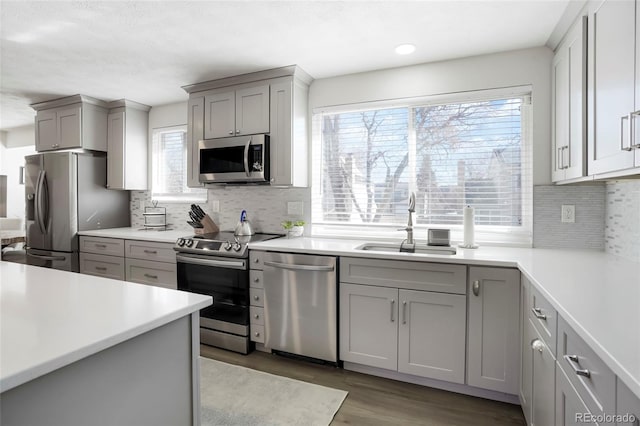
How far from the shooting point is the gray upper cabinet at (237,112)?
3.06m

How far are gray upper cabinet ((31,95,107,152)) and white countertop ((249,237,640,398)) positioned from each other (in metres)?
2.60

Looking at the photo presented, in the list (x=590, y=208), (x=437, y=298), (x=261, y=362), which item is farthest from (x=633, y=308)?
(x=261, y=362)

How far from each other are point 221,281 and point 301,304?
746 millimetres

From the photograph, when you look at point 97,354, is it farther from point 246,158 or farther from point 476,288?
point 246,158

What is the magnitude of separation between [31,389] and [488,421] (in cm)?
215

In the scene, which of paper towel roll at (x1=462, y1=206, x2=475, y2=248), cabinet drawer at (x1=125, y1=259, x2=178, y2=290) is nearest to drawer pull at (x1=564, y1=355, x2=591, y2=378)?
paper towel roll at (x1=462, y1=206, x2=475, y2=248)

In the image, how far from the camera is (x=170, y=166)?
4141 mm

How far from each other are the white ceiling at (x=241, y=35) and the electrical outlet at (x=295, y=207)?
3.86 feet

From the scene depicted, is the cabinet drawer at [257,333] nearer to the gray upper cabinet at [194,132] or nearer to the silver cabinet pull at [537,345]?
the gray upper cabinet at [194,132]

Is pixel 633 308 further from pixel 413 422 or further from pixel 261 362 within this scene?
pixel 261 362

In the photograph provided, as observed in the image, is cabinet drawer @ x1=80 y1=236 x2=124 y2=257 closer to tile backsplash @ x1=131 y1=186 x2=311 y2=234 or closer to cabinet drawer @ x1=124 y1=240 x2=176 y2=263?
cabinet drawer @ x1=124 y1=240 x2=176 y2=263

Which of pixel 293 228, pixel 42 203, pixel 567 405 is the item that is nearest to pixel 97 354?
pixel 567 405

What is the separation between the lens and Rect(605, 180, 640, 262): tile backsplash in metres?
1.94

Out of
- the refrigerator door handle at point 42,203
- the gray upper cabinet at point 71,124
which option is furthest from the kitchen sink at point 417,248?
the refrigerator door handle at point 42,203
